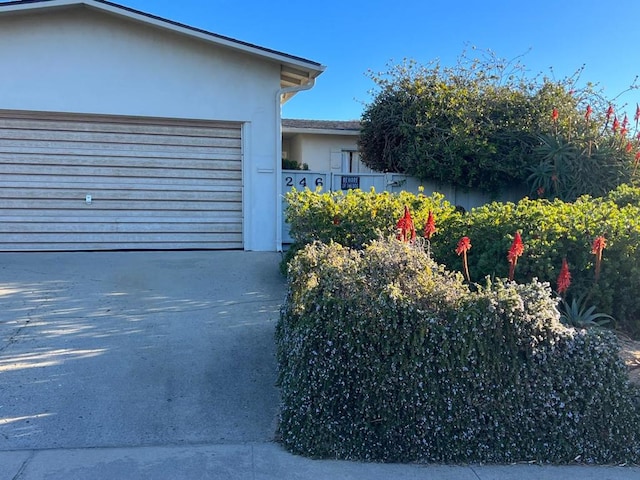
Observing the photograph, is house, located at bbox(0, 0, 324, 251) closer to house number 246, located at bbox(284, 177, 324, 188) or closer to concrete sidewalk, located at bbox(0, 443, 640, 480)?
house number 246, located at bbox(284, 177, 324, 188)

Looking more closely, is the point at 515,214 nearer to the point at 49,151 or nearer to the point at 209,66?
the point at 209,66

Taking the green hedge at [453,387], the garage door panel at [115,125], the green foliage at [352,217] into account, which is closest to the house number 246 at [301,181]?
the garage door panel at [115,125]

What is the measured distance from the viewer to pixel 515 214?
638 cm

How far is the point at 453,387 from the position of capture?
12.2 feet

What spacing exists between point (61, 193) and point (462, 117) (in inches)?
315

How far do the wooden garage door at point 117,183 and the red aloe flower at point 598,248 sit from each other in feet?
20.8

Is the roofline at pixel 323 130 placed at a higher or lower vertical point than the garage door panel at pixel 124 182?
higher

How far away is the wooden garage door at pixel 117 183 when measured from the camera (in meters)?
9.26

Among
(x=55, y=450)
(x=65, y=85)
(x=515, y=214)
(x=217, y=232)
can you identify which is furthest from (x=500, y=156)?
(x=55, y=450)

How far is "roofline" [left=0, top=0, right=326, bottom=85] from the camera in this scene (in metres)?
8.56

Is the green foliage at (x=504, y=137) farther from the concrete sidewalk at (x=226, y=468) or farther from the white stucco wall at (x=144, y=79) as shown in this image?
the concrete sidewalk at (x=226, y=468)

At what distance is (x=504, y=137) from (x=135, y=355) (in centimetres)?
872

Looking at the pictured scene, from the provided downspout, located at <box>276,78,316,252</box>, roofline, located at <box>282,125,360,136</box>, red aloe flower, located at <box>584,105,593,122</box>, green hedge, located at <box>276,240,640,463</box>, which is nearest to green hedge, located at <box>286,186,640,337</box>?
green hedge, located at <box>276,240,640,463</box>

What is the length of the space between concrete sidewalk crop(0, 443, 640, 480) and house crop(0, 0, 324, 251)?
21.0 feet
